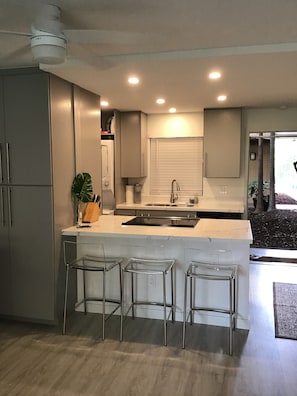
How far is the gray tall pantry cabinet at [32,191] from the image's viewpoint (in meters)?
3.29

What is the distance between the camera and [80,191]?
12.2ft

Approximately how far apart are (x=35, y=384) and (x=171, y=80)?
9.48 ft

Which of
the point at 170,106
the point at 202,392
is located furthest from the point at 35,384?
the point at 170,106

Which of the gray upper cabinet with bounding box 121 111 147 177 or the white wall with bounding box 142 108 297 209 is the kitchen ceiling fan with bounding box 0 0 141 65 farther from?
the white wall with bounding box 142 108 297 209

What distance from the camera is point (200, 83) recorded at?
12.0 feet

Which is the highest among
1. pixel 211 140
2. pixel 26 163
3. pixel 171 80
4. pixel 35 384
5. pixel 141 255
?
pixel 171 80

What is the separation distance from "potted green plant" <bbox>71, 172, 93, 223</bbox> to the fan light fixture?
1.63 m

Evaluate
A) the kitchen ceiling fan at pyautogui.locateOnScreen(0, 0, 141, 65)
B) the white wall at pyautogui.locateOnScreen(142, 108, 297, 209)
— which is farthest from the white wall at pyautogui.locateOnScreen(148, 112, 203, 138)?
the kitchen ceiling fan at pyautogui.locateOnScreen(0, 0, 141, 65)

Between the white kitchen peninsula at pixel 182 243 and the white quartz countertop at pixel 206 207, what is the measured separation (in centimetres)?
140

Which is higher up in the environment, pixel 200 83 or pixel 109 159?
pixel 200 83

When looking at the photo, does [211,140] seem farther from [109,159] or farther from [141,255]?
[141,255]

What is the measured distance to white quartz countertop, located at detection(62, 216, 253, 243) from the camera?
3223mm

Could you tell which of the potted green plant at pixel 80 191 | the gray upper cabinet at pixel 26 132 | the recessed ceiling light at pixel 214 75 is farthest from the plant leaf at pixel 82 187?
the recessed ceiling light at pixel 214 75

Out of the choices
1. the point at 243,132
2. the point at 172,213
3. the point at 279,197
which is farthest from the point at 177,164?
the point at 279,197
